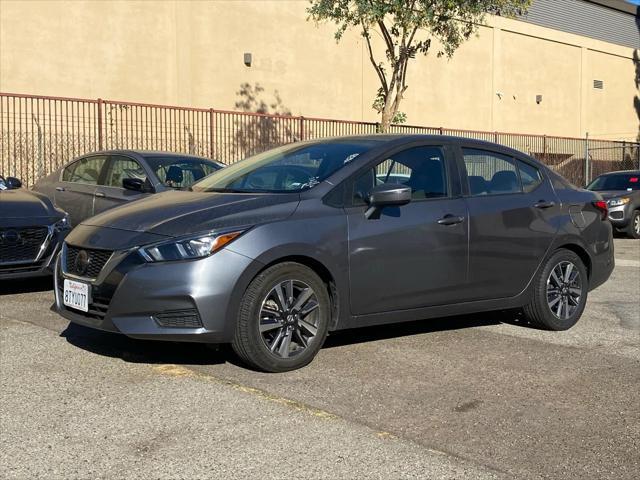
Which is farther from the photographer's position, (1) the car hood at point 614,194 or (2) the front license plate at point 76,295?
(1) the car hood at point 614,194

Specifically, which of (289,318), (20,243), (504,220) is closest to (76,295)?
(289,318)

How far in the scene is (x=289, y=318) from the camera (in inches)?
203

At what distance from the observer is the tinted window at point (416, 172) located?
19.0 feet

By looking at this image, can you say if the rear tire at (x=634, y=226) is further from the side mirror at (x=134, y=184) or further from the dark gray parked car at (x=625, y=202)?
the side mirror at (x=134, y=184)

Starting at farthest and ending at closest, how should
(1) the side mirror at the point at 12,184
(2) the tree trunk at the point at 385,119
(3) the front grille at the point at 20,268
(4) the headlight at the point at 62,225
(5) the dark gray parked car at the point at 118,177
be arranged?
(2) the tree trunk at the point at 385,119, (5) the dark gray parked car at the point at 118,177, (1) the side mirror at the point at 12,184, (4) the headlight at the point at 62,225, (3) the front grille at the point at 20,268

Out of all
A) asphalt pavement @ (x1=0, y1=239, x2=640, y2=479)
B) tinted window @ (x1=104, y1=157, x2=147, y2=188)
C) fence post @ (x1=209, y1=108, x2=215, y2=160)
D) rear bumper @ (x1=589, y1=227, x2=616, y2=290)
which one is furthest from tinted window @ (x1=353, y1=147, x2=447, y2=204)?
fence post @ (x1=209, y1=108, x2=215, y2=160)

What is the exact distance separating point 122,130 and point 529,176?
11430mm

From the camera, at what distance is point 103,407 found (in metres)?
4.45

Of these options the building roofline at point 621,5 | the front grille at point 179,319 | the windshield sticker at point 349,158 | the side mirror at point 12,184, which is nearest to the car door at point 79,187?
the side mirror at point 12,184

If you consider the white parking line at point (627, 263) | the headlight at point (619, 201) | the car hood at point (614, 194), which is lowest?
the white parking line at point (627, 263)

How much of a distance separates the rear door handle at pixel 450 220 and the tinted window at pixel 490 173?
1.08ft

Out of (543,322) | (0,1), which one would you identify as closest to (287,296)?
(543,322)

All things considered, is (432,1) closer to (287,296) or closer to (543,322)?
(543,322)

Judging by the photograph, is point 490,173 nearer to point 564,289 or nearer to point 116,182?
point 564,289
